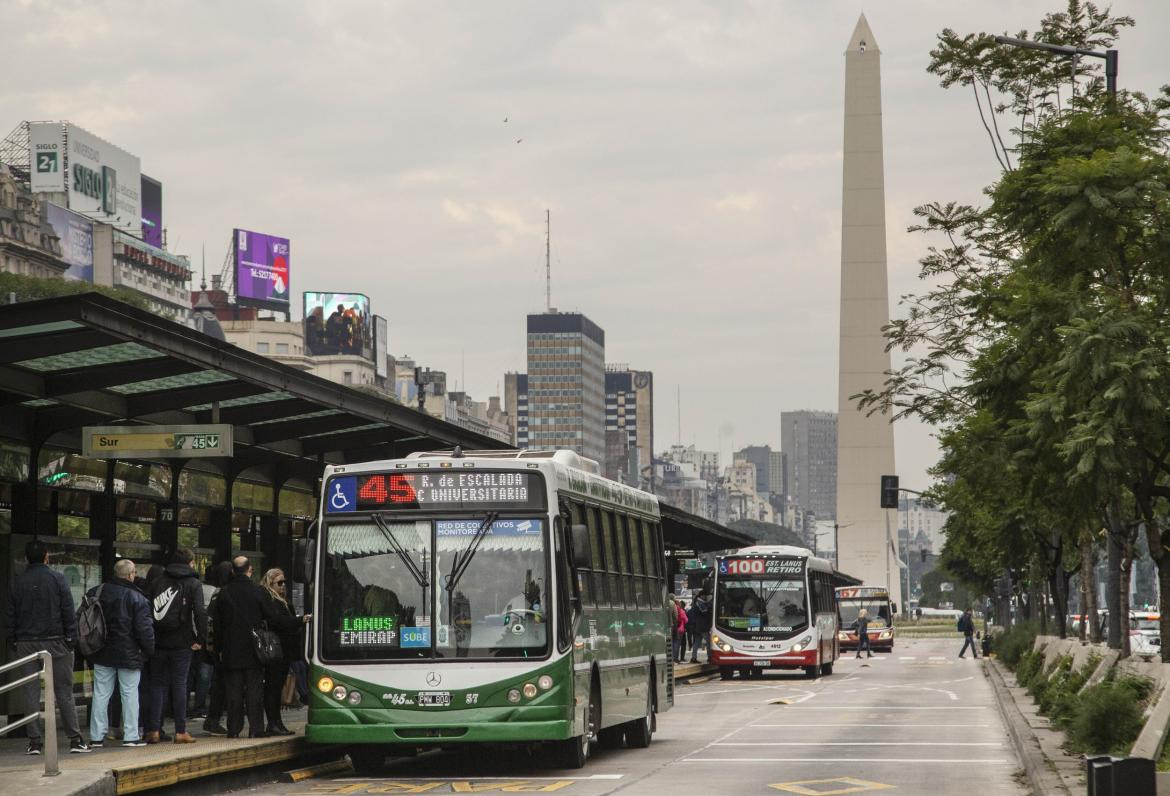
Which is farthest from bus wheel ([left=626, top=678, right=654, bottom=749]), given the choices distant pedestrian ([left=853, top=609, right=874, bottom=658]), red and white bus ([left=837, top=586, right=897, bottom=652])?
red and white bus ([left=837, top=586, right=897, bottom=652])

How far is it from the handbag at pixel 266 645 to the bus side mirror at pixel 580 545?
308 cm

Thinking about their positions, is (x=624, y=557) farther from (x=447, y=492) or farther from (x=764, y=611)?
(x=764, y=611)

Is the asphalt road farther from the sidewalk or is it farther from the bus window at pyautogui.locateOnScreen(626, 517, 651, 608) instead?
the bus window at pyautogui.locateOnScreen(626, 517, 651, 608)

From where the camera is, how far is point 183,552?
1722cm

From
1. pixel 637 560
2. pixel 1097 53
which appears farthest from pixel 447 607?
pixel 1097 53

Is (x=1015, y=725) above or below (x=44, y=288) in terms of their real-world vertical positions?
below

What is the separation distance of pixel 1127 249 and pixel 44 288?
74191mm

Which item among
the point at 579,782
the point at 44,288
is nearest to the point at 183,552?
the point at 579,782

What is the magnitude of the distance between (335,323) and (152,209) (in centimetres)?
3167

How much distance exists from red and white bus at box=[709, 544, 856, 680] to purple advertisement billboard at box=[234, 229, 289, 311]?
100063 millimetres

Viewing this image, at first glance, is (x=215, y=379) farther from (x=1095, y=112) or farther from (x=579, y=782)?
(x=1095, y=112)

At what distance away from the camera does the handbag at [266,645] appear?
17453 mm

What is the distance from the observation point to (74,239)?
4491 inches

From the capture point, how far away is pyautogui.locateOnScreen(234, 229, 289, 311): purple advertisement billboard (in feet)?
461
